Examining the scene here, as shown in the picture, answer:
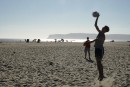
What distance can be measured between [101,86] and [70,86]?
3.68ft

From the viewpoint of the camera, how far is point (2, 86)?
32.2 feet

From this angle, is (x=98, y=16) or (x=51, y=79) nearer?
(x=98, y=16)

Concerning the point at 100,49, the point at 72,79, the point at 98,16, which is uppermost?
the point at 98,16

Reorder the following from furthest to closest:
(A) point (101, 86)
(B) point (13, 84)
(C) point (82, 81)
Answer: (C) point (82, 81), (B) point (13, 84), (A) point (101, 86)

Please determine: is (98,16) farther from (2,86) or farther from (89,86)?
(2,86)

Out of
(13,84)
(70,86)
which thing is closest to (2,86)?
(13,84)

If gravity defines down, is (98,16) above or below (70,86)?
above

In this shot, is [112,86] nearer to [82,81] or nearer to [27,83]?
[82,81]

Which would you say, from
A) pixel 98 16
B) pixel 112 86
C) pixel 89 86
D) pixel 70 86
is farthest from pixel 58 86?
pixel 98 16

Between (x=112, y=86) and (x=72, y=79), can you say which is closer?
(x=112, y=86)

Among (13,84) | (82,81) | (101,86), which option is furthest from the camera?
(82,81)

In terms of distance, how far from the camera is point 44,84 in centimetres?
1032

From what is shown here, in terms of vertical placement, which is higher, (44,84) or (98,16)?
(98,16)

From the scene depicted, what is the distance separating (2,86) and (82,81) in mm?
3050
